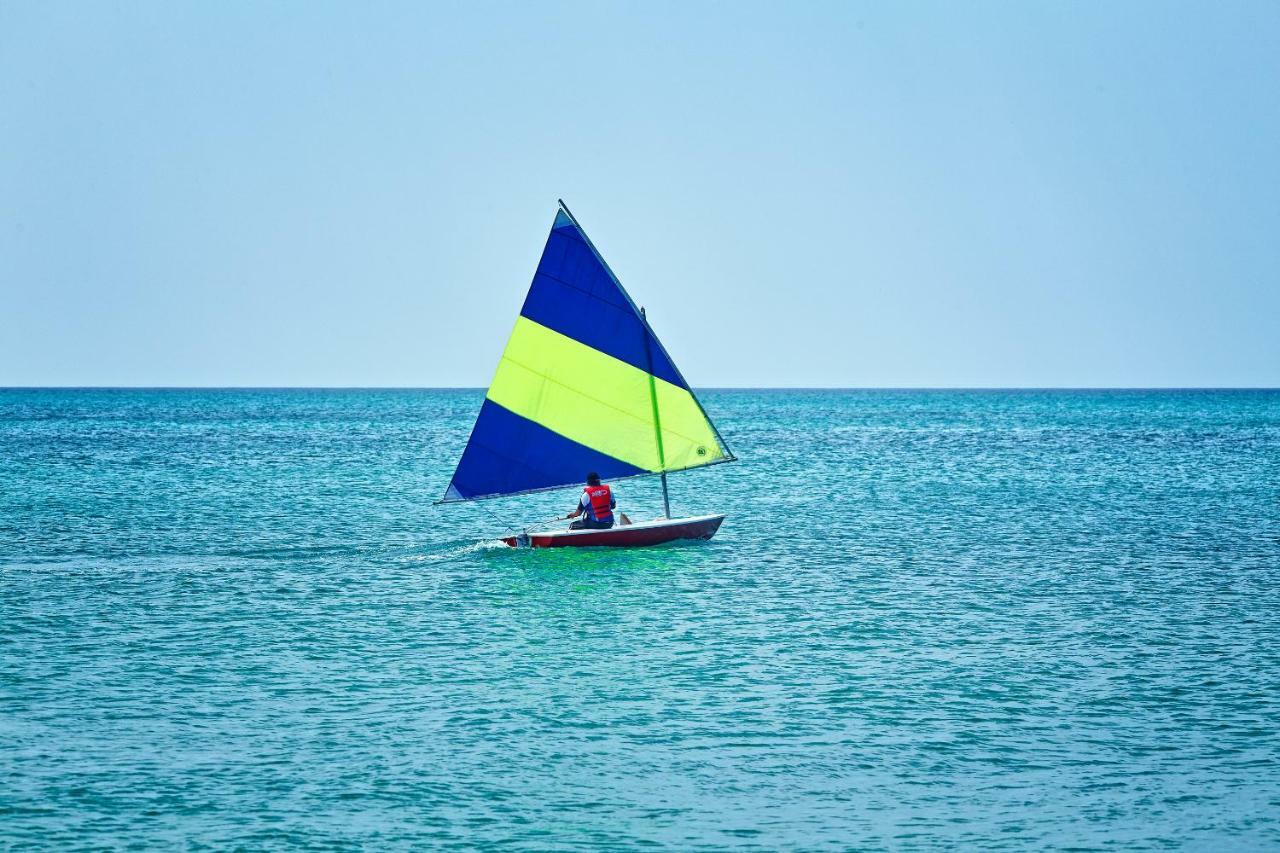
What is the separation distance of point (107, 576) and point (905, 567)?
634 inches

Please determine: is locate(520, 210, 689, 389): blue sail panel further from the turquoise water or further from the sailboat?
the turquoise water

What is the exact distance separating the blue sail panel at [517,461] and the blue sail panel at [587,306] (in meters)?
2.11

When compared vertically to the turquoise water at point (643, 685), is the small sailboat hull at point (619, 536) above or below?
above

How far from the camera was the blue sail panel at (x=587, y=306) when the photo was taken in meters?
30.8

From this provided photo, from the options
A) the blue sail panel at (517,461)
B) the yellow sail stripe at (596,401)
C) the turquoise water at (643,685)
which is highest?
the yellow sail stripe at (596,401)

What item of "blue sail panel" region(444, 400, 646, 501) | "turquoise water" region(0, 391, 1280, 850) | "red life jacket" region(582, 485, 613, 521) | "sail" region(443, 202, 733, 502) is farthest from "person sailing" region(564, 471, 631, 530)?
"sail" region(443, 202, 733, 502)

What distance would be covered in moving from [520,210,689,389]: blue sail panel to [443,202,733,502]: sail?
20 millimetres

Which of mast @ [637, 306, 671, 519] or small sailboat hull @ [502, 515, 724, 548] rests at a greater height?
mast @ [637, 306, 671, 519]

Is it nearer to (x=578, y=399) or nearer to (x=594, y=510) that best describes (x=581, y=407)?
(x=578, y=399)

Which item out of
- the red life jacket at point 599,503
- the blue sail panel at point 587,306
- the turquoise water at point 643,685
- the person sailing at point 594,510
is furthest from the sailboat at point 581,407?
the turquoise water at point 643,685

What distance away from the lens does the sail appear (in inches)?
1222

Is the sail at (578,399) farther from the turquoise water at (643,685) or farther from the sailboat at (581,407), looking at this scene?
the turquoise water at (643,685)

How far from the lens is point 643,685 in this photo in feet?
66.4

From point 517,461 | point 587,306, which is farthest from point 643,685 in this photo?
point 587,306
